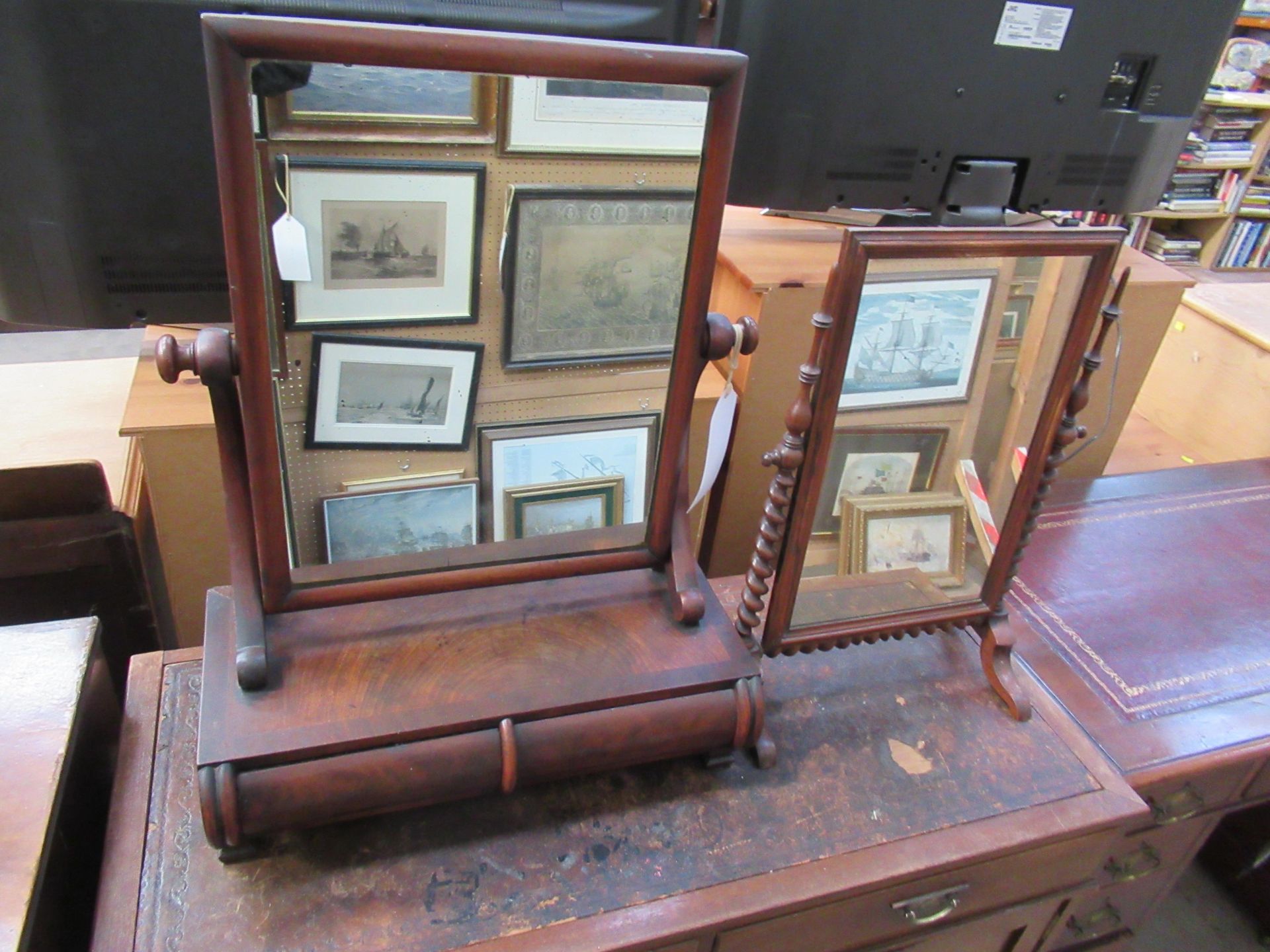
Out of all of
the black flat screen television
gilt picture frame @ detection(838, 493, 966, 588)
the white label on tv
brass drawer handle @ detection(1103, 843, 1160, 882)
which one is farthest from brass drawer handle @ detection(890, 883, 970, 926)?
the white label on tv

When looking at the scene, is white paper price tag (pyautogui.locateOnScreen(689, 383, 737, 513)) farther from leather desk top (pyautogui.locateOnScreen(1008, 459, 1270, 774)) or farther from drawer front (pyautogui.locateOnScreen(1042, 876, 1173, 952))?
drawer front (pyautogui.locateOnScreen(1042, 876, 1173, 952))

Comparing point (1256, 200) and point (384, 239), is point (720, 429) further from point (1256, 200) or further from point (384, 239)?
point (1256, 200)

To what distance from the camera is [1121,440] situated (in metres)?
1.90

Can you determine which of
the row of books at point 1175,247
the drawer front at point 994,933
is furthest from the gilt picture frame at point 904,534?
the row of books at point 1175,247

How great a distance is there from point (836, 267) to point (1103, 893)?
1015 mm

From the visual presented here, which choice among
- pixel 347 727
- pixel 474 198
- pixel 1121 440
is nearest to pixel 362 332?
pixel 474 198

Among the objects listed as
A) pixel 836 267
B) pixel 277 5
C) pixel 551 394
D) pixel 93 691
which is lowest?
pixel 93 691

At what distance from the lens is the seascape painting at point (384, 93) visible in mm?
614

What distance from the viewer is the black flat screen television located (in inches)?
48.0

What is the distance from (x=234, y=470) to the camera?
0.74 m

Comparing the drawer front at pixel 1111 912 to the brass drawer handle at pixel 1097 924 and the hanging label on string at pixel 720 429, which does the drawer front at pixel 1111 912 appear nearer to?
the brass drawer handle at pixel 1097 924

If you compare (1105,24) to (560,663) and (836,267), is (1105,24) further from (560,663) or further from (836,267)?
(560,663)

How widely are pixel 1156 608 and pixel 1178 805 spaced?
0.84ft

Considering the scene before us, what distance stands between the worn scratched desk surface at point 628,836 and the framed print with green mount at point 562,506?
0.24m
